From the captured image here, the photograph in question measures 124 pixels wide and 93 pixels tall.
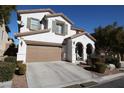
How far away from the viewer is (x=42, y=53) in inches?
858

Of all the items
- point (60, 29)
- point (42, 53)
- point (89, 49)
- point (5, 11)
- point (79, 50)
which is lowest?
point (42, 53)

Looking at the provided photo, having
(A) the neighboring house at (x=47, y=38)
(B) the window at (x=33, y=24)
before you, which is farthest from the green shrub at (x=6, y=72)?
(B) the window at (x=33, y=24)

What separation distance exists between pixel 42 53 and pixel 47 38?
2409mm

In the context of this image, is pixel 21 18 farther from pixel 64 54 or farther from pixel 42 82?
pixel 42 82

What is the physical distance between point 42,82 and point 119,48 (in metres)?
18.0

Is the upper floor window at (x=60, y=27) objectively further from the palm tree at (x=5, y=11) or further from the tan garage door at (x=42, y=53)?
the palm tree at (x=5, y=11)

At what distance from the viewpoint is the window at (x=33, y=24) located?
23.1 metres

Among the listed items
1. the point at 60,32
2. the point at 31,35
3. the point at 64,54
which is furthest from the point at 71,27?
the point at 31,35

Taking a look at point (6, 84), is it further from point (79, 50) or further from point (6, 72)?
point (79, 50)

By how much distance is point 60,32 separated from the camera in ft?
83.2

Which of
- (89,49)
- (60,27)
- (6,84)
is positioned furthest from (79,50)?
(6,84)

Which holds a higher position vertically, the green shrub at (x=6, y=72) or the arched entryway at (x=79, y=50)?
the arched entryway at (x=79, y=50)

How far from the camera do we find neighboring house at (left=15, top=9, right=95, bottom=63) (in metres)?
20.7

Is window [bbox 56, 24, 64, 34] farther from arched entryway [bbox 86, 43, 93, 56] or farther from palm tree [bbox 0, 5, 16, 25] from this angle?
palm tree [bbox 0, 5, 16, 25]
